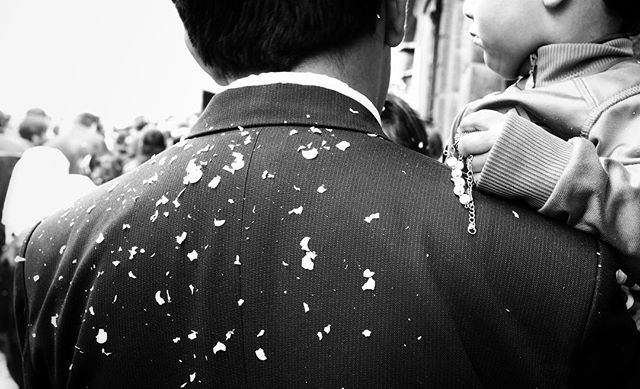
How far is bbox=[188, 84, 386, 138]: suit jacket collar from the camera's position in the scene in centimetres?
119

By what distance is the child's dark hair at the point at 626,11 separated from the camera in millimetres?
1646

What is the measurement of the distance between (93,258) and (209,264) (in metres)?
0.21

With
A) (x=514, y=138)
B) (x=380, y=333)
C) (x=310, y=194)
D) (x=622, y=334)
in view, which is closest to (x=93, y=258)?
(x=310, y=194)

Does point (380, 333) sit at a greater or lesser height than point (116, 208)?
lesser

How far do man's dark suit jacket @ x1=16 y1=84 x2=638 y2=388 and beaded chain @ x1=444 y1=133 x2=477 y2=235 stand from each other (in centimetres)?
1

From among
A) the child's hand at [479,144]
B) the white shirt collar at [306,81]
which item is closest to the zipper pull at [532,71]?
the child's hand at [479,144]

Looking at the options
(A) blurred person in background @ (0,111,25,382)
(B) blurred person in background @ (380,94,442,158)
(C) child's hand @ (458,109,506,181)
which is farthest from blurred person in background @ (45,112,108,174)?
(C) child's hand @ (458,109,506,181)

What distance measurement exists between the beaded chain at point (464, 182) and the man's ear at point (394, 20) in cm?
24

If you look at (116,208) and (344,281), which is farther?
(116,208)

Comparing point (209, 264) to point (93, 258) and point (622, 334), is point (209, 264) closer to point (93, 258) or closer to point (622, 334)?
point (93, 258)

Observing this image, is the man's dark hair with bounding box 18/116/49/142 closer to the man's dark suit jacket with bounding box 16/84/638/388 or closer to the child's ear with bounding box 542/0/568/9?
the child's ear with bounding box 542/0/568/9

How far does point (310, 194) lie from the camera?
3.67 feet

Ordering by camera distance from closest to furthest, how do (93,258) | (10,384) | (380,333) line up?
(380,333) < (93,258) < (10,384)

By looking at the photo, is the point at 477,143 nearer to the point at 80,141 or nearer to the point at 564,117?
the point at 564,117
